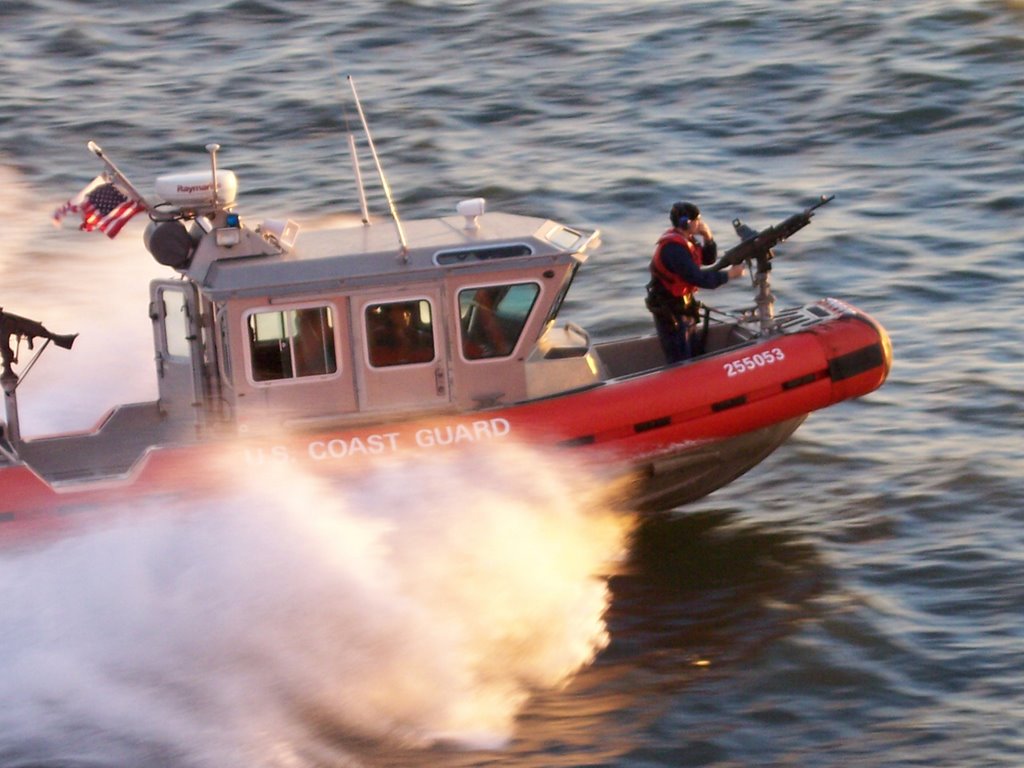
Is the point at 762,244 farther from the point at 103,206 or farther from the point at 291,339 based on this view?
the point at 103,206

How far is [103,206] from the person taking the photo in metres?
9.10

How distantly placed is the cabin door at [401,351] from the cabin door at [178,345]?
1.06 metres

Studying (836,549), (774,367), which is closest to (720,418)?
(774,367)

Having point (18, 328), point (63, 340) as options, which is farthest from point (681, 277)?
point (18, 328)

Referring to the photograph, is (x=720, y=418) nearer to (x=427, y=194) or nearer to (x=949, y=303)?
(x=949, y=303)

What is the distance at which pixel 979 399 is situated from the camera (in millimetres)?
11562

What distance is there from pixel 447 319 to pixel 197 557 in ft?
6.34

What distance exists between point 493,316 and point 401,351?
57 cm

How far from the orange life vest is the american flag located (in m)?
3.07

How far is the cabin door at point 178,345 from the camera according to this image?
366 inches

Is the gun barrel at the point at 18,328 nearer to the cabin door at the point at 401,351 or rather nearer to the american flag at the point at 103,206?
the american flag at the point at 103,206

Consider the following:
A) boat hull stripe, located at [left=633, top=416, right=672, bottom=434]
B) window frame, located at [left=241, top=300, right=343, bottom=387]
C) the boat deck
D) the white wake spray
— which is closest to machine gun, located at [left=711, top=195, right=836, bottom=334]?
boat hull stripe, located at [left=633, top=416, right=672, bottom=434]

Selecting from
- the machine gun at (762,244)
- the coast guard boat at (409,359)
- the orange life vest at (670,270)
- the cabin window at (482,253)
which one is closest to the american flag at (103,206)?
the coast guard boat at (409,359)

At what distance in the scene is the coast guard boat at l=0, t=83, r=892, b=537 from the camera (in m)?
8.84
